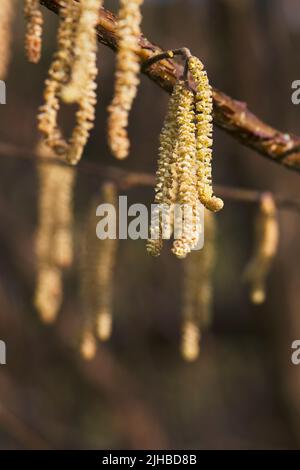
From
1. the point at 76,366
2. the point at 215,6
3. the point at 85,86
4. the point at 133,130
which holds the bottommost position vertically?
the point at 85,86

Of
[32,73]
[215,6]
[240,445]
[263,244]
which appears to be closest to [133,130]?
[32,73]

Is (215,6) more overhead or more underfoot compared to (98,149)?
more underfoot

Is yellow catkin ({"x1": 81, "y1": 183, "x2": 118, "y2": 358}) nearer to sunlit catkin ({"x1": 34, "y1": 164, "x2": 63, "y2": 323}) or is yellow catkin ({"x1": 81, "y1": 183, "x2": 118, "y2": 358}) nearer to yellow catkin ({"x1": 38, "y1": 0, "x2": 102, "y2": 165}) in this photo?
sunlit catkin ({"x1": 34, "y1": 164, "x2": 63, "y2": 323})

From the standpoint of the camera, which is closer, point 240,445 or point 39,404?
point 39,404

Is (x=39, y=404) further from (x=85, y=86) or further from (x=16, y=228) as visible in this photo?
(x=85, y=86)

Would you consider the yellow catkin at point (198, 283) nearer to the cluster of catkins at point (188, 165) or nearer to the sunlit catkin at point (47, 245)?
the sunlit catkin at point (47, 245)

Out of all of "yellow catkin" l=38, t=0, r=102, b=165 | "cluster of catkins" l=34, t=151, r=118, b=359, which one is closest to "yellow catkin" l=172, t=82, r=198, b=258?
"yellow catkin" l=38, t=0, r=102, b=165

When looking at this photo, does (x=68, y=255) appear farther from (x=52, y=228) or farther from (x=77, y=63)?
(x=77, y=63)
